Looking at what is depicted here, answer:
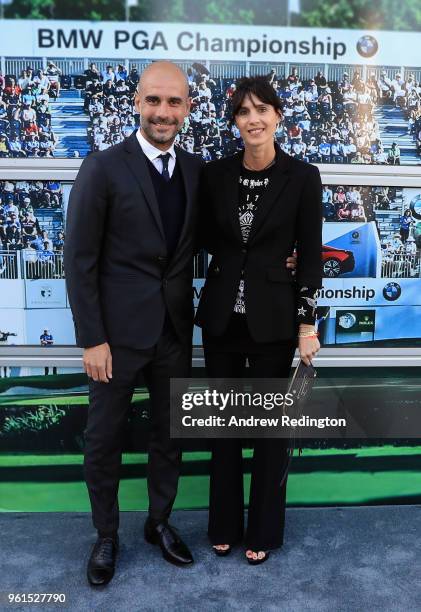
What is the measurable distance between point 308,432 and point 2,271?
1718mm

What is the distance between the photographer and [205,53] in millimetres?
2746

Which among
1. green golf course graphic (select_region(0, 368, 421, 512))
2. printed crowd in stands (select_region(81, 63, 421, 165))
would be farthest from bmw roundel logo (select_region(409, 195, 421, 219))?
green golf course graphic (select_region(0, 368, 421, 512))

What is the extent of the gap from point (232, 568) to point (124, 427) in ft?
2.52

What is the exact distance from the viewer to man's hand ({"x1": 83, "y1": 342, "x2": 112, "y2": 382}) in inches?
91.2

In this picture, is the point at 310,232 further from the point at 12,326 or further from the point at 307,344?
the point at 12,326

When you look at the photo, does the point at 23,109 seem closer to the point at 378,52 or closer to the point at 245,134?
the point at 245,134

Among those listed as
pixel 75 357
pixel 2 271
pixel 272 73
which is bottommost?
pixel 75 357

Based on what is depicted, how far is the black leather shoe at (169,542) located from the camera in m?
2.56

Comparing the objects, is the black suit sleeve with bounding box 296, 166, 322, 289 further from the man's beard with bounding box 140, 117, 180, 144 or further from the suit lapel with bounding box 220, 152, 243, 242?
the man's beard with bounding box 140, 117, 180, 144

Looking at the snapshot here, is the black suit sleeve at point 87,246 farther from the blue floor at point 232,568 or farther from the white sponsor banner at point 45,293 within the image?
the blue floor at point 232,568

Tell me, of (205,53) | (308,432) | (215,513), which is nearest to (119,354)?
(215,513)

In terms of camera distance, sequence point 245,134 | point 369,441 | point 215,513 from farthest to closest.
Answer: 1. point 369,441
2. point 215,513
3. point 245,134

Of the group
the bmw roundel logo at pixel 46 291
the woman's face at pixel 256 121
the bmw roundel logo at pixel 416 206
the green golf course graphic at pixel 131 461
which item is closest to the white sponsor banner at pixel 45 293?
the bmw roundel logo at pixel 46 291

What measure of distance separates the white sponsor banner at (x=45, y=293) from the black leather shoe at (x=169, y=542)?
1113 mm
